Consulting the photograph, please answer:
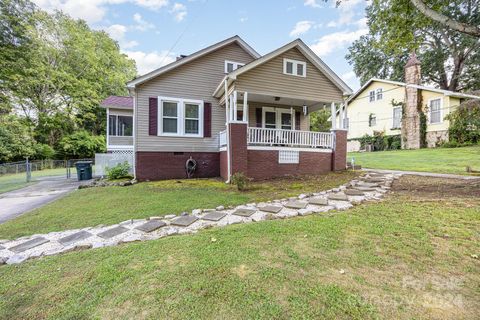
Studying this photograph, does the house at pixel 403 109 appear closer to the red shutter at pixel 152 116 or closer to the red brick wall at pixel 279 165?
the red brick wall at pixel 279 165

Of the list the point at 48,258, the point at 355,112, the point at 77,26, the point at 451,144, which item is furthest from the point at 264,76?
the point at 77,26

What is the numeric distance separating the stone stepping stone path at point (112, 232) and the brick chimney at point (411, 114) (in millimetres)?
23631

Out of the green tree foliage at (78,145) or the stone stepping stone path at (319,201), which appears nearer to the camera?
the stone stepping stone path at (319,201)

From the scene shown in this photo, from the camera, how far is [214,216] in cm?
435

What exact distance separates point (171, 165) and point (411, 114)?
21297 mm

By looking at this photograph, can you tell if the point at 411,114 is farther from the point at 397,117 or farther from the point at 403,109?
the point at 397,117

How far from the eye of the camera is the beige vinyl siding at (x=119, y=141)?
1265 centimetres

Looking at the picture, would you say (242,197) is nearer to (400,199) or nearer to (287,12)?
(400,199)

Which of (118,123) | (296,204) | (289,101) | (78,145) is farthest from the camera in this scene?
(78,145)

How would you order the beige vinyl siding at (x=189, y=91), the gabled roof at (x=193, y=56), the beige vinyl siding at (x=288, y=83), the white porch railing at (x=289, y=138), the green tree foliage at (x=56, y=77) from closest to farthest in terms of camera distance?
the beige vinyl siding at (x=288, y=83) < the white porch railing at (x=289, y=138) < the gabled roof at (x=193, y=56) < the beige vinyl siding at (x=189, y=91) < the green tree foliage at (x=56, y=77)

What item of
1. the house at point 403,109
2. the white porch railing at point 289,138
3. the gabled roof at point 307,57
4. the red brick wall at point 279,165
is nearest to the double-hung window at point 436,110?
the house at point 403,109

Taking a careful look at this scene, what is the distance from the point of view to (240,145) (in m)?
8.48

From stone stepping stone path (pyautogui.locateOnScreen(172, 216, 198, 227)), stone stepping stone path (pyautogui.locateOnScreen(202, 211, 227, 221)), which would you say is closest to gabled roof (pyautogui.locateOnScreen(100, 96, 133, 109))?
stone stepping stone path (pyautogui.locateOnScreen(172, 216, 198, 227))

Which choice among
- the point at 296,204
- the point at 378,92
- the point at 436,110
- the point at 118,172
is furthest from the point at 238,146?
the point at 378,92
